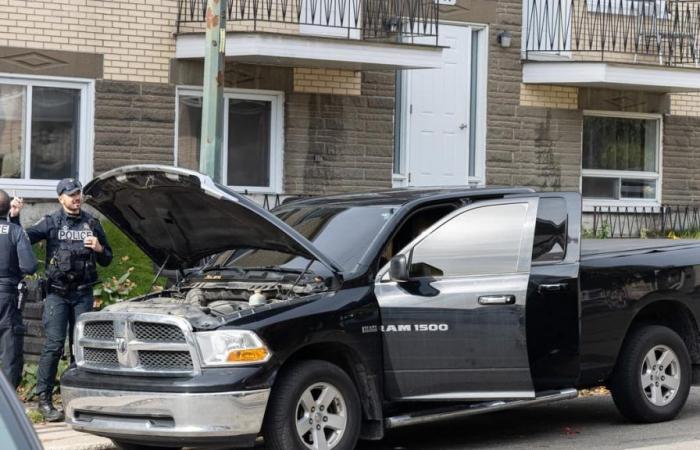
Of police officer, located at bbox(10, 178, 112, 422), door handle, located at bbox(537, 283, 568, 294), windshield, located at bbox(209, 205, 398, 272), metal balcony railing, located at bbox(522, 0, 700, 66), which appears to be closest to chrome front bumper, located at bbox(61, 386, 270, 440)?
windshield, located at bbox(209, 205, 398, 272)

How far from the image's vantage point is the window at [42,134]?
15398 mm

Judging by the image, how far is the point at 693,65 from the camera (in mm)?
20016

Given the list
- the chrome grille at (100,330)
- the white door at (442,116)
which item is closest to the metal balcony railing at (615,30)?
the white door at (442,116)

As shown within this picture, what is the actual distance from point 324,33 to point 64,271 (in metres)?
7.80

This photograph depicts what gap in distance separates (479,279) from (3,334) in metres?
3.84

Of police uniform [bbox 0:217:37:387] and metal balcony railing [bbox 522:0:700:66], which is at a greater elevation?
metal balcony railing [bbox 522:0:700:66]

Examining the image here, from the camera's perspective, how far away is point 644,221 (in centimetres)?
1988

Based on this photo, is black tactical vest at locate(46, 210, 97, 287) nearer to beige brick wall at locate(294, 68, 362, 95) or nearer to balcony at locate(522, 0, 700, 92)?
beige brick wall at locate(294, 68, 362, 95)

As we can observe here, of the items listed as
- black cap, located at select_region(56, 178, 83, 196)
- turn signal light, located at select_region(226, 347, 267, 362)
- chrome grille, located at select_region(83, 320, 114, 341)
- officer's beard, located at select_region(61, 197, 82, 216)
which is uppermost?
black cap, located at select_region(56, 178, 83, 196)

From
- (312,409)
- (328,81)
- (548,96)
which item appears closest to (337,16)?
(328,81)

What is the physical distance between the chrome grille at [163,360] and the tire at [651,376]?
141 inches

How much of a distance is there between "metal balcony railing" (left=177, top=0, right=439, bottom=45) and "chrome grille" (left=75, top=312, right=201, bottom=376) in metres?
7.98

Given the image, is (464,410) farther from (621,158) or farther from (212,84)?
(621,158)

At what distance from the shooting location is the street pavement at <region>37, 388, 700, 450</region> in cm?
952
